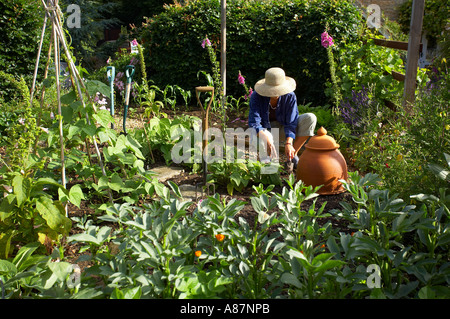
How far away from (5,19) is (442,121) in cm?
567

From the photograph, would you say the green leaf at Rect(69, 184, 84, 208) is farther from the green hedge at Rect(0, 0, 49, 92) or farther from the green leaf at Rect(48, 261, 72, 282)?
the green hedge at Rect(0, 0, 49, 92)

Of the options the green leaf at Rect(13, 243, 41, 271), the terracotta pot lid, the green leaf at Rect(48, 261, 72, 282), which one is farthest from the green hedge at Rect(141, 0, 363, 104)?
the green leaf at Rect(48, 261, 72, 282)

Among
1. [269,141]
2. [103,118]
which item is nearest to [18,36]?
[103,118]

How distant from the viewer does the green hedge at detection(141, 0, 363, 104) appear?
576 centimetres

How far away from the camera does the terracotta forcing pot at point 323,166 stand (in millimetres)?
3025

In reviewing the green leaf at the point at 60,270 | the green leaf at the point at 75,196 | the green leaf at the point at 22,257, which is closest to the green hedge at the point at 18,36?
the green leaf at the point at 75,196

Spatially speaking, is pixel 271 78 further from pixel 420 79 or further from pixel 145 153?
pixel 420 79

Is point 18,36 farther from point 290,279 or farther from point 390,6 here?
point 390,6

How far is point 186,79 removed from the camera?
6.77m

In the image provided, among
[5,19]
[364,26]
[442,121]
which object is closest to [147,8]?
[5,19]

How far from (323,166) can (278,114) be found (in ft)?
Result: 3.31

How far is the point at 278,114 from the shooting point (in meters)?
3.88
